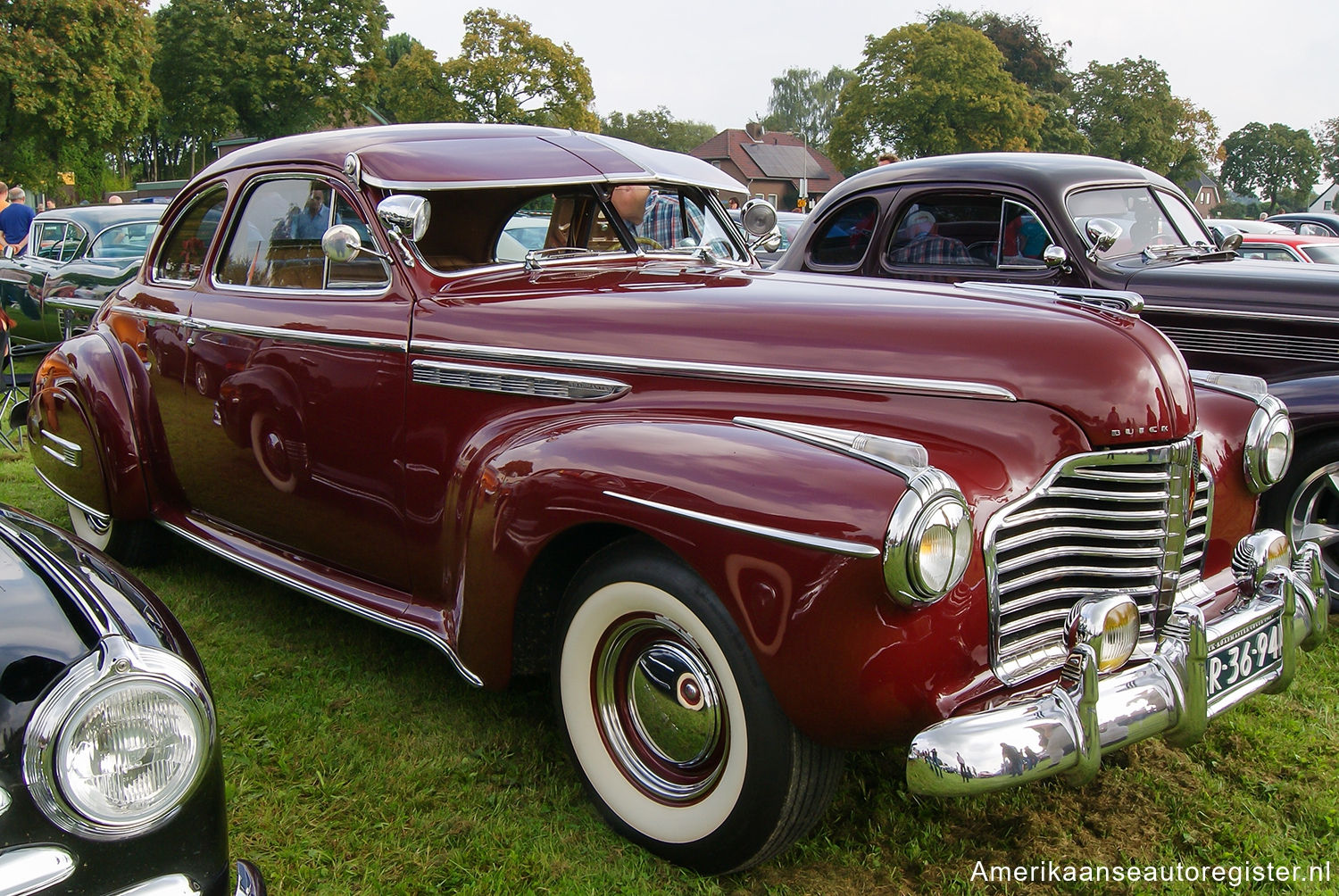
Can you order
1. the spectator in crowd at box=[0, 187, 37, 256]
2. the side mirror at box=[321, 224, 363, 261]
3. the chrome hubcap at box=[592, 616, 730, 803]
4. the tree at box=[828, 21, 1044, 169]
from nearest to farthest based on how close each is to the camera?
the chrome hubcap at box=[592, 616, 730, 803]
the side mirror at box=[321, 224, 363, 261]
the spectator in crowd at box=[0, 187, 37, 256]
the tree at box=[828, 21, 1044, 169]

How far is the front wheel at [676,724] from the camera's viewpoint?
2174 millimetres

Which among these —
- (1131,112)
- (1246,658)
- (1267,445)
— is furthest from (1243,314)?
(1131,112)

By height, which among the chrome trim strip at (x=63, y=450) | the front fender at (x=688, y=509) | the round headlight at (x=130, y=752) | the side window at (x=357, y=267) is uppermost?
the side window at (x=357, y=267)

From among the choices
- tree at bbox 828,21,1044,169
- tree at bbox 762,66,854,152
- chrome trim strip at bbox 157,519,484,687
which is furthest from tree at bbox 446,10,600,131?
tree at bbox 762,66,854,152

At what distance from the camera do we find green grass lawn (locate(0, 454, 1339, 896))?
2426 millimetres

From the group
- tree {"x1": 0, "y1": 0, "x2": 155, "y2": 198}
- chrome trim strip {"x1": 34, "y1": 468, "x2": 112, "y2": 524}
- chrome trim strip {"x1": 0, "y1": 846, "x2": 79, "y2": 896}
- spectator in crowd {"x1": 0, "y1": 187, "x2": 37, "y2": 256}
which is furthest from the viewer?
tree {"x1": 0, "y1": 0, "x2": 155, "y2": 198}

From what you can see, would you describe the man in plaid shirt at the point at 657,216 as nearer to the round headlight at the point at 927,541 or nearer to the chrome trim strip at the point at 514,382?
the chrome trim strip at the point at 514,382

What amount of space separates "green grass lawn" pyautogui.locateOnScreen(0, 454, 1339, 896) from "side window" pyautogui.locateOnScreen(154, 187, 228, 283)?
61.9 inches

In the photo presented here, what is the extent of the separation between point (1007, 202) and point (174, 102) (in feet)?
141

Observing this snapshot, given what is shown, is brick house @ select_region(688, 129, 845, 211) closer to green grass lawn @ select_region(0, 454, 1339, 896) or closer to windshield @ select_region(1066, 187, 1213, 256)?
windshield @ select_region(1066, 187, 1213, 256)

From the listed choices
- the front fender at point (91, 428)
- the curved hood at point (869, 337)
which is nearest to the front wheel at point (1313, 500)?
the curved hood at point (869, 337)

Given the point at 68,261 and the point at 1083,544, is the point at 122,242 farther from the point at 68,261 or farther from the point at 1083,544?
the point at 1083,544

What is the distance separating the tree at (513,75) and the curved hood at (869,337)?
4148 centimetres

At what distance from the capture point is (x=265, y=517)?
11.8ft
